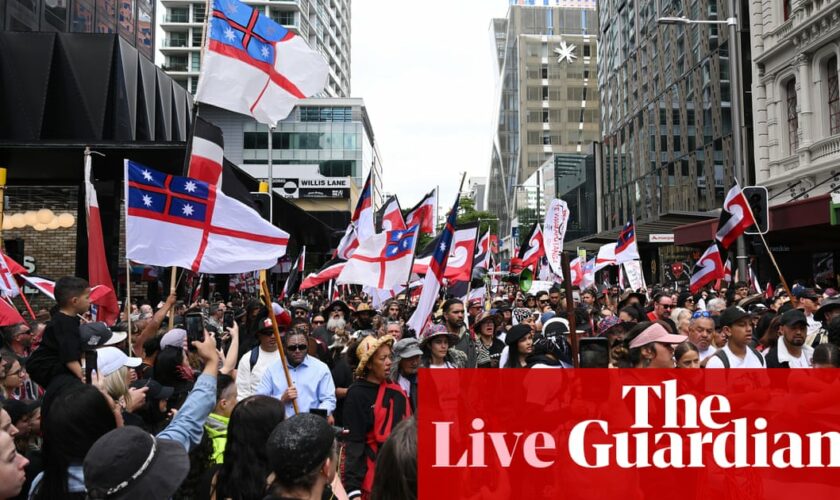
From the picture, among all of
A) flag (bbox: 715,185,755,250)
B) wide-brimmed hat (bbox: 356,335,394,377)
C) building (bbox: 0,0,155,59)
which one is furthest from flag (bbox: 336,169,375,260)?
building (bbox: 0,0,155,59)

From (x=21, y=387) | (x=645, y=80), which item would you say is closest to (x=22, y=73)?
(x=21, y=387)

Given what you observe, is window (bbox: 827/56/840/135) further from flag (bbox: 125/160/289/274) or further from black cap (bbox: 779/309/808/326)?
flag (bbox: 125/160/289/274)

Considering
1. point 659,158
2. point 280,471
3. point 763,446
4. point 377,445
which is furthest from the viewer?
point 659,158

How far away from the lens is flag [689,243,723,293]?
12.9 metres

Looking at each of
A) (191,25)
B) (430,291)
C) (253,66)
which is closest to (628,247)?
(253,66)

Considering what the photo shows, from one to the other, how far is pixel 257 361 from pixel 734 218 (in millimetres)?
8885

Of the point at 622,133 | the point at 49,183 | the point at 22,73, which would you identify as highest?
the point at 622,133

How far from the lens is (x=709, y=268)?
13.2 m

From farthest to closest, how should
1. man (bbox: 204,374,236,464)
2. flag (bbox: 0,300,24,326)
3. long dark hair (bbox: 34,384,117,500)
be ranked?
flag (bbox: 0,300,24,326)
man (bbox: 204,374,236,464)
long dark hair (bbox: 34,384,117,500)

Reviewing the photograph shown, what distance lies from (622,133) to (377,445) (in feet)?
153

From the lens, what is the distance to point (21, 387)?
6316mm

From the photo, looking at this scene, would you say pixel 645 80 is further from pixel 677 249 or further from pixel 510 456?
pixel 510 456

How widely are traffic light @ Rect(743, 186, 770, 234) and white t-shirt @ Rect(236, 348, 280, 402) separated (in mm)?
8764

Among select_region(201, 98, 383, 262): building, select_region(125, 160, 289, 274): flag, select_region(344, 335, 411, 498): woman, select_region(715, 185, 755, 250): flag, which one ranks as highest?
select_region(201, 98, 383, 262): building
